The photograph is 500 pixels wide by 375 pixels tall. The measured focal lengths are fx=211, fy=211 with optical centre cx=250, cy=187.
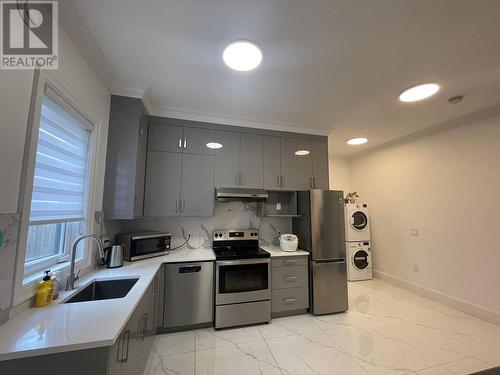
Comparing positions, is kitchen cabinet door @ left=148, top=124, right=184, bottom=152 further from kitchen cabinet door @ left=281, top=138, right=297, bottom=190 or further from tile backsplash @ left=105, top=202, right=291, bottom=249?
kitchen cabinet door @ left=281, top=138, right=297, bottom=190

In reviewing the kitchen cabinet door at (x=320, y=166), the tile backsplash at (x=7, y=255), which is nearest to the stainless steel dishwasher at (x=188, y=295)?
the tile backsplash at (x=7, y=255)

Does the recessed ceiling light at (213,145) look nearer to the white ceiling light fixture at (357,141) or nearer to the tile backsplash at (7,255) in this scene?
the tile backsplash at (7,255)

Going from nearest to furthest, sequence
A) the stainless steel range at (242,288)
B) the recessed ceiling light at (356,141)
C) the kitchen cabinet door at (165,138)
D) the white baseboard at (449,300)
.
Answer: the stainless steel range at (242,288), the white baseboard at (449,300), the kitchen cabinet door at (165,138), the recessed ceiling light at (356,141)

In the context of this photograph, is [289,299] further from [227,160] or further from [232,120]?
[232,120]

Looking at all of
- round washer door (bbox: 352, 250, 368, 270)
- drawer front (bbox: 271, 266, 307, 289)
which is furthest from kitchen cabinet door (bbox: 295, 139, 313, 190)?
round washer door (bbox: 352, 250, 368, 270)

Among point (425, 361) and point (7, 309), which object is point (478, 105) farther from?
point (7, 309)

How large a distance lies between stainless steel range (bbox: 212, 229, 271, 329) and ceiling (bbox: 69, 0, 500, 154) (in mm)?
1876

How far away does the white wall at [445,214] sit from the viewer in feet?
8.67

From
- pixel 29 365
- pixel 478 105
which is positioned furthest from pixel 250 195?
pixel 478 105

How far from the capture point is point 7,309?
3.60 feet

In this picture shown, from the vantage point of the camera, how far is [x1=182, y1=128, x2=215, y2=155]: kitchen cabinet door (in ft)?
9.22

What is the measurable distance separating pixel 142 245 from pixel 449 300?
4.23 metres

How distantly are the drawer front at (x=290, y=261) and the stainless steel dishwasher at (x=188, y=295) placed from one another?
82 cm

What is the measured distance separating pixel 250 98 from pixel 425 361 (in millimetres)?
3114
